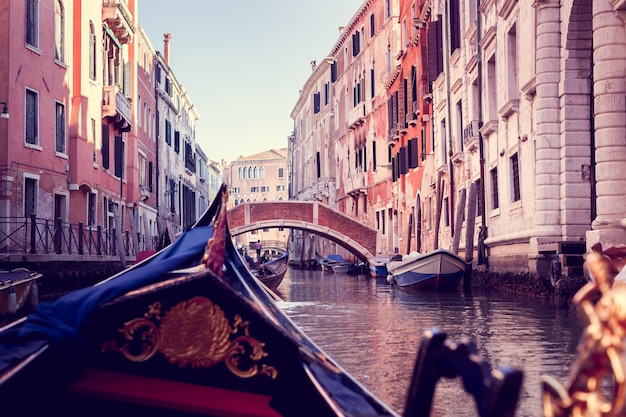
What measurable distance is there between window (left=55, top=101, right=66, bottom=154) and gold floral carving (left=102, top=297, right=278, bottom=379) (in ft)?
41.3

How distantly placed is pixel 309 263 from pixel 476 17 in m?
23.0

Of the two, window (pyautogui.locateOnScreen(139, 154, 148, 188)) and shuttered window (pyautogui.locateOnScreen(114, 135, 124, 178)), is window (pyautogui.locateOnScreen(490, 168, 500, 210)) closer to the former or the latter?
shuttered window (pyautogui.locateOnScreen(114, 135, 124, 178))

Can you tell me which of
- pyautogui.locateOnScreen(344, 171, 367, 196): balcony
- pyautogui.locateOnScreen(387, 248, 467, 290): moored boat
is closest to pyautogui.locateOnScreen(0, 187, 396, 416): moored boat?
pyautogui.locateOnScreen(387, 248, 467, 290): moored boat

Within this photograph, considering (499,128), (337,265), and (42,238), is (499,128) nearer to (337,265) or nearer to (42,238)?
(42,238)

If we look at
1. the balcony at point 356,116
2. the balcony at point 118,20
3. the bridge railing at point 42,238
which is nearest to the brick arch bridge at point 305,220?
the balcony at point 118,20

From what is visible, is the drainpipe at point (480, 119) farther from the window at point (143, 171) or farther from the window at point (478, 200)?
the window at point (143, 171)

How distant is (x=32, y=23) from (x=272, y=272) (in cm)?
593

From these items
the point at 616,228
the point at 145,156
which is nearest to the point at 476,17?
the point at 616,228

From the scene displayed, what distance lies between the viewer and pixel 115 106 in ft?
57.7

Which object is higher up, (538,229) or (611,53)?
(611,53)

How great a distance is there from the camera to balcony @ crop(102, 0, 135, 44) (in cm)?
1797

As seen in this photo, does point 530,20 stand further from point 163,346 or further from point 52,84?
point 163,346

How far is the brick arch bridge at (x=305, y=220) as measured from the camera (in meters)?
22.2

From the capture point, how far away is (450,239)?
655 inches
